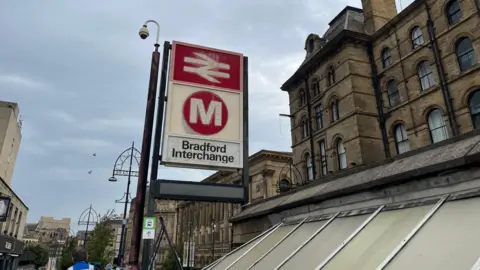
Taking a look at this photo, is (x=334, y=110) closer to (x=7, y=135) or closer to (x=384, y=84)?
(x=384, y=84)

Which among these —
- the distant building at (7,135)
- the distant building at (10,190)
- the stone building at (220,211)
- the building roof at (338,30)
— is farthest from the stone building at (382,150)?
the distant building at (7,135)

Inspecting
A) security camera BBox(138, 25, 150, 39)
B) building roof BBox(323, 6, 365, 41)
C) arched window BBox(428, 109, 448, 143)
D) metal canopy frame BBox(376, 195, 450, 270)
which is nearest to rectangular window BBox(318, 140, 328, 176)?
arched window BBox(428, 109, 448, 143)

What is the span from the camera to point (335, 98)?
25.3 m

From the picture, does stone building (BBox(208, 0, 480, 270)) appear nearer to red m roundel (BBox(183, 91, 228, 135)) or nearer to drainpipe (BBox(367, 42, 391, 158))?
drainpipe (BBox(367, 42, 391, 158))

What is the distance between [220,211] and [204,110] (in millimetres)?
43467

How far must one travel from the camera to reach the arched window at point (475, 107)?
56.9 ft

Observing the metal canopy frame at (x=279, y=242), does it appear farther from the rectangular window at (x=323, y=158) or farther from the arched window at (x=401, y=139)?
the rectangular window at (x=323, y=158)

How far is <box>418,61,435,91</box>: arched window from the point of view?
66.2 feet

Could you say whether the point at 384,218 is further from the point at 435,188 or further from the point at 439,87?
the point at 439,87

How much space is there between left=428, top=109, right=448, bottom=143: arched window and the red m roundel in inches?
594

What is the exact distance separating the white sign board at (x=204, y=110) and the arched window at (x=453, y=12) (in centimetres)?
1579

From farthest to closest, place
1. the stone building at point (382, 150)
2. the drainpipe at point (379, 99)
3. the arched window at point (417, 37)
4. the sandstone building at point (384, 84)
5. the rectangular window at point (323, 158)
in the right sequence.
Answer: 1. the rectangular window at point (323, 158)
2. the drainpipe at point (379, 99)
3. the arched window at point (417, 37)
4. the sandstone building at point (384, 84)
5. the stone building at point (382, 150)

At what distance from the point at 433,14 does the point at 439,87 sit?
471 cm

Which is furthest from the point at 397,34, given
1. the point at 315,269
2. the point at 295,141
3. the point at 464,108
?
the point at 315,269
